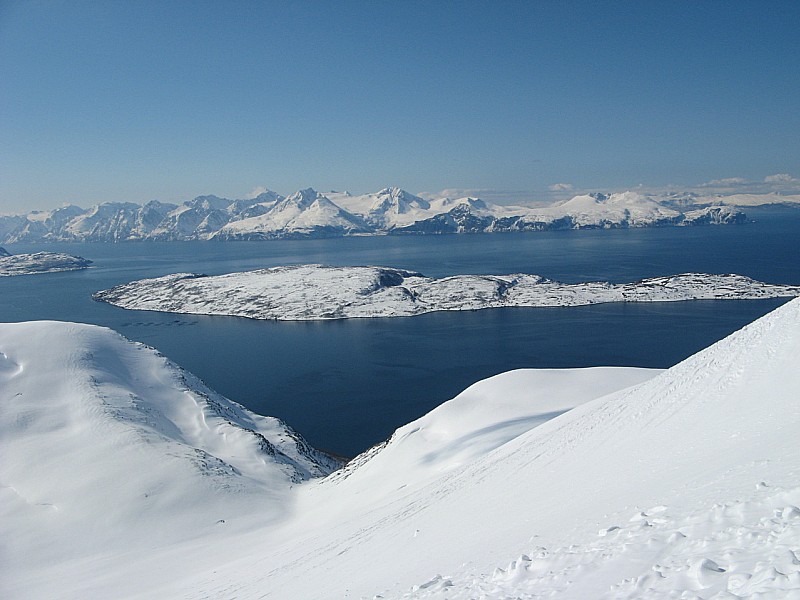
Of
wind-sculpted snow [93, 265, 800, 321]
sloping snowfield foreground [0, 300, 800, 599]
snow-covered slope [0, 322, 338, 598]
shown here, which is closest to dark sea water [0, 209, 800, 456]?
wind-sculpted snow [93, 265, 800, 321]

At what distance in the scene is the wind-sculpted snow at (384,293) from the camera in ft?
341

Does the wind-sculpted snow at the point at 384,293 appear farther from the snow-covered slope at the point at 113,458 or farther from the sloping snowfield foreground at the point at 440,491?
the sloping snowfield foreground at the point at 440,491

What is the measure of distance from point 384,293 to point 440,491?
328ft

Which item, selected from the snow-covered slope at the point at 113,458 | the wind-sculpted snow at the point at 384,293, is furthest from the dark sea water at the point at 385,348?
the snow-covered slope at the point at 113,458

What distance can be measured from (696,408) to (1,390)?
4648cm

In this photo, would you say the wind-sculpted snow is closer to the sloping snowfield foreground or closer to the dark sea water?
the dark sea water

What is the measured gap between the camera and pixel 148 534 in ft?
79.8

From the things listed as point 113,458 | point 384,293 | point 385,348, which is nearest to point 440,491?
point 113,458

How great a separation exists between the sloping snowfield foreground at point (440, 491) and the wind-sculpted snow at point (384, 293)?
66194mm

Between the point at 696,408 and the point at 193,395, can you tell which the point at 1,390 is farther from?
the point at 696,408

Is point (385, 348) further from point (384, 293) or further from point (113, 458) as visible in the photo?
point (113, 458)

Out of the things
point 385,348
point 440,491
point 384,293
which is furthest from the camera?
point 384,293

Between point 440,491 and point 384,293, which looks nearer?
point 440,491

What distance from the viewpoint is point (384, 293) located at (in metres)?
118
